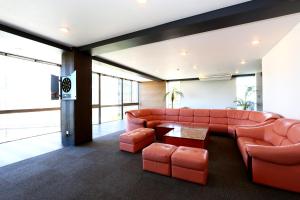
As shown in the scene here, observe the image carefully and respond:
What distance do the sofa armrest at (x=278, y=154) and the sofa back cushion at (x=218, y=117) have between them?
125 inches

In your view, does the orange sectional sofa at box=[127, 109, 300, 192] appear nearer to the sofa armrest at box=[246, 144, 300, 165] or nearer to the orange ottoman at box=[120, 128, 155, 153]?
the sofa armrest at box=[246, 144, 300, 165]

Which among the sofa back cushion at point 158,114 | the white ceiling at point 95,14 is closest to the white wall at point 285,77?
the white ceiling at point 95,14

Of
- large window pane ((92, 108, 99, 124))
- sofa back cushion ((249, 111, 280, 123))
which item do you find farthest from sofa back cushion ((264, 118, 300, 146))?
large window pane ((92, 108, 99, 124))

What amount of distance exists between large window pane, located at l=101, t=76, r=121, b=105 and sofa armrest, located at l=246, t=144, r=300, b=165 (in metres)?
6.53

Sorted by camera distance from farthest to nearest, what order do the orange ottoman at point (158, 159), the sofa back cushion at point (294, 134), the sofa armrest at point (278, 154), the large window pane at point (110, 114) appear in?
the large window pane at point (110, 114)
the orange ottoman at point (158, 159)
the sofa back cushion at point (294, 134)
the sofa armrest at point (278, 154)

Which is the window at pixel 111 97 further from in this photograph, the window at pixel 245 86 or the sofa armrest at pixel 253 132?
the window at pixel 245 86

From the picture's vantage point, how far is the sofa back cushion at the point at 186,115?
18.5 ft

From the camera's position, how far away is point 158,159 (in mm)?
2480

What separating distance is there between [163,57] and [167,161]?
3.52 meters

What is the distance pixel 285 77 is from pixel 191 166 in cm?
296

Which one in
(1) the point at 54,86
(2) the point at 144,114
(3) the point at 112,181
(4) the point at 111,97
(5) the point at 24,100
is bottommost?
(3) the point at 112,181

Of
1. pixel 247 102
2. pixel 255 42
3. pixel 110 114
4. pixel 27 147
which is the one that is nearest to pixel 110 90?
pixel 110 114

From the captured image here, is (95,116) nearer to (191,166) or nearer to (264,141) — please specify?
(191,166)

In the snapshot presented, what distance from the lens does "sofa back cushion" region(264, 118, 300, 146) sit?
2488 mm
